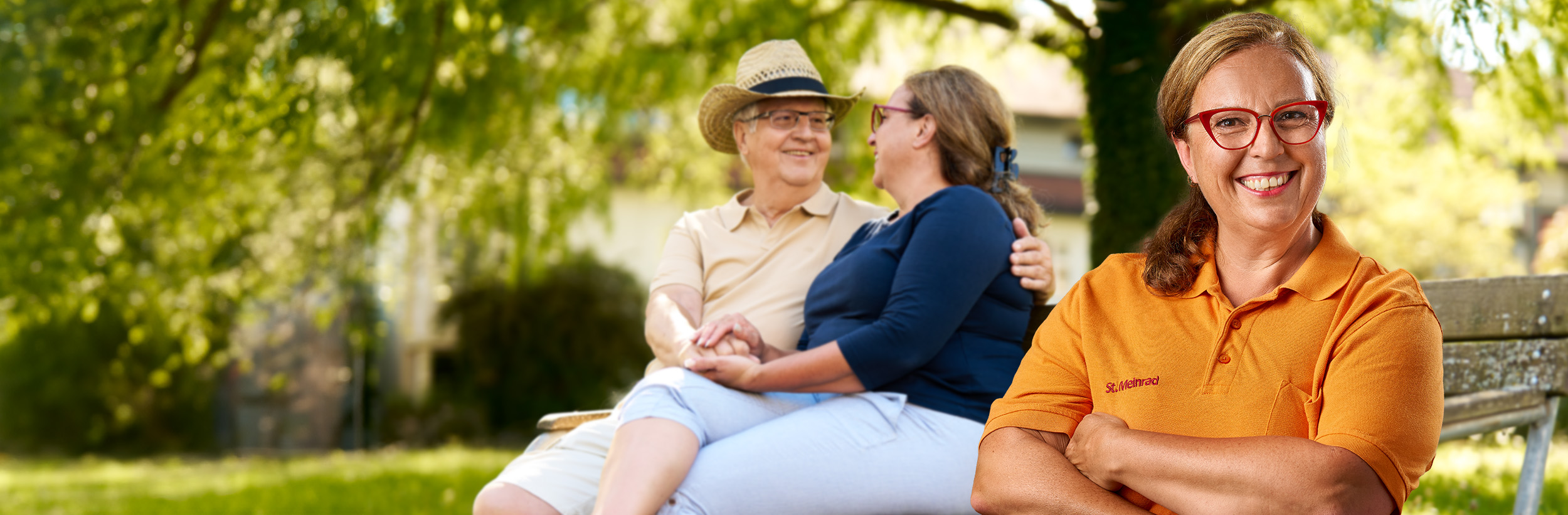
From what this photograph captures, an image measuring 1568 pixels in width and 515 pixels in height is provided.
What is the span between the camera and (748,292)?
3375 millimetres

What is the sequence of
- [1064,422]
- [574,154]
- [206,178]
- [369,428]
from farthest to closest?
[369,428]
[574,154]
[206,178]
[1064,422]

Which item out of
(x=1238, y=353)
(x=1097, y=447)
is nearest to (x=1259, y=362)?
(x=1238, y=353)

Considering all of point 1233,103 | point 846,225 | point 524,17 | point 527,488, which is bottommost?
point 527,488

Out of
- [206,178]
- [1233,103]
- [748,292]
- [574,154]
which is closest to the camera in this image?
[1233,103]

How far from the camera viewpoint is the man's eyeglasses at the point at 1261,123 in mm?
1710

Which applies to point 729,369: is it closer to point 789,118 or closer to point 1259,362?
point 789,118

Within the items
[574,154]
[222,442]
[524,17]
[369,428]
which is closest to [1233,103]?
[524,17]

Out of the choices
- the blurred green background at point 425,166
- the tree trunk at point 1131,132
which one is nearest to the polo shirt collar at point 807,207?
the blurred green background at point 425,166

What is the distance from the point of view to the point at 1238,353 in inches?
69.6

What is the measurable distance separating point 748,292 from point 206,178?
521 cm

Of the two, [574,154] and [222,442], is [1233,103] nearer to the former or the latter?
[574,154]

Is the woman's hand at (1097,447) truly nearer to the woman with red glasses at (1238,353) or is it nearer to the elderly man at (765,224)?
the woman with red glasses at (1238,353)

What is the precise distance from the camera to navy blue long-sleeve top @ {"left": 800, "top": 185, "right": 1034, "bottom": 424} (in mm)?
2707

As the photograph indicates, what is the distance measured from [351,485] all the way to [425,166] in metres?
2.36
